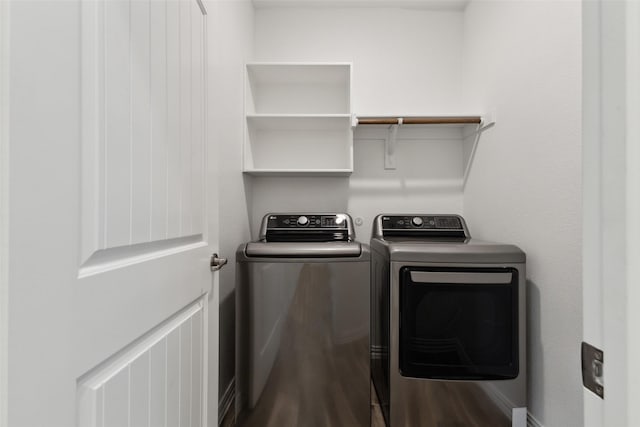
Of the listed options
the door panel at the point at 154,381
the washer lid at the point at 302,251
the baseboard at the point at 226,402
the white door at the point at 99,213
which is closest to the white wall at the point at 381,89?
the washer lid at the point at 302,251

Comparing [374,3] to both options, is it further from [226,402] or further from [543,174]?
[226,402]

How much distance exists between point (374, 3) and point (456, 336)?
2206 mm

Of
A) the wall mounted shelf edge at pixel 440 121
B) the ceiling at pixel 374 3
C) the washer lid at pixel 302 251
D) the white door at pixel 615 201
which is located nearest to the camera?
the white door at pixel 615 201

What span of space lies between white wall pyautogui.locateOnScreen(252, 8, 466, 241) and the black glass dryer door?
887 millimetres

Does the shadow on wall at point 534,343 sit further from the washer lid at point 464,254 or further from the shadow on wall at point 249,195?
the shadow on wall at point 249,195

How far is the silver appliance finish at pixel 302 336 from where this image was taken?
1477 mm

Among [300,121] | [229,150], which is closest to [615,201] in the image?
[229,150]

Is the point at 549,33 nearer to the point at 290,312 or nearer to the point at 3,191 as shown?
the point at 290,312

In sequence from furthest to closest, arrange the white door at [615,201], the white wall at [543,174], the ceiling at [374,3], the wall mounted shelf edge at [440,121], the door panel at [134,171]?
1. the ceiling at [374,3]
2. the wall mounted shelf edge at [440,121]
3. the white wall at [543,174]
4. the door panel at [134,171]
5. the white door at [615,201]

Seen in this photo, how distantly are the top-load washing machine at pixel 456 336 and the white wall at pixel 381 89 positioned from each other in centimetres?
88

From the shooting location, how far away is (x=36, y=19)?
410 mm

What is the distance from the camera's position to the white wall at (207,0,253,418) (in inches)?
60.3

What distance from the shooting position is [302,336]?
149 centimetres

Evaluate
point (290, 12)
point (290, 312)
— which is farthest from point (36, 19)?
point (290, 12)
